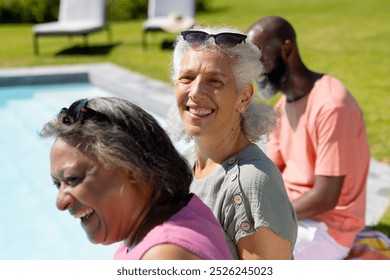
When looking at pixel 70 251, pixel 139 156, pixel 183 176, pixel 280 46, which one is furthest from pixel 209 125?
pixel 70 251

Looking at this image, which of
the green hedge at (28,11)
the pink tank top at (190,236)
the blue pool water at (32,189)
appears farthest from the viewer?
the green hedge at (28,11)

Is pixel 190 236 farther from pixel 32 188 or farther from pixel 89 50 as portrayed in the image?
pixel 89 50

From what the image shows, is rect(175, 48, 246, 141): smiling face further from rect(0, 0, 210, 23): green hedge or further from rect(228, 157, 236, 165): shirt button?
rect(0, 0, 210, 23): green hedge

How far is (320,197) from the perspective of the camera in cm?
333

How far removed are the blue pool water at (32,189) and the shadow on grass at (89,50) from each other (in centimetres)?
285

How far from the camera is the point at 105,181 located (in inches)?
67.7

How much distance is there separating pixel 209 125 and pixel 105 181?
0.87 metres

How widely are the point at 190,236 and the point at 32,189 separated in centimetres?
575

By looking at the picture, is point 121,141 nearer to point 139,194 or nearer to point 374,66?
point 139,194

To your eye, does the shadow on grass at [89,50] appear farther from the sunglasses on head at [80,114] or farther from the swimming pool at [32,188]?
the sunglasses on head at [80,114]

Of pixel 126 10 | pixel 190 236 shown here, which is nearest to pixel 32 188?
pixel 190 236

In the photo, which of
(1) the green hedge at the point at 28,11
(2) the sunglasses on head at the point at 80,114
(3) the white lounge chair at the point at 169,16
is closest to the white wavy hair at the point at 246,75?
(2) the sunglasses on head at the point at 80,114

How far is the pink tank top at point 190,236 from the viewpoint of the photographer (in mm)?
1664

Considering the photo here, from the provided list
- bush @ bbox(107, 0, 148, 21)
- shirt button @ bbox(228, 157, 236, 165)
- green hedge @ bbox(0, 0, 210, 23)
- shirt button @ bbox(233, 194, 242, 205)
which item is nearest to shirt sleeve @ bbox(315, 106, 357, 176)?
shirt button @ bbox(228, 157, 236, 165)
